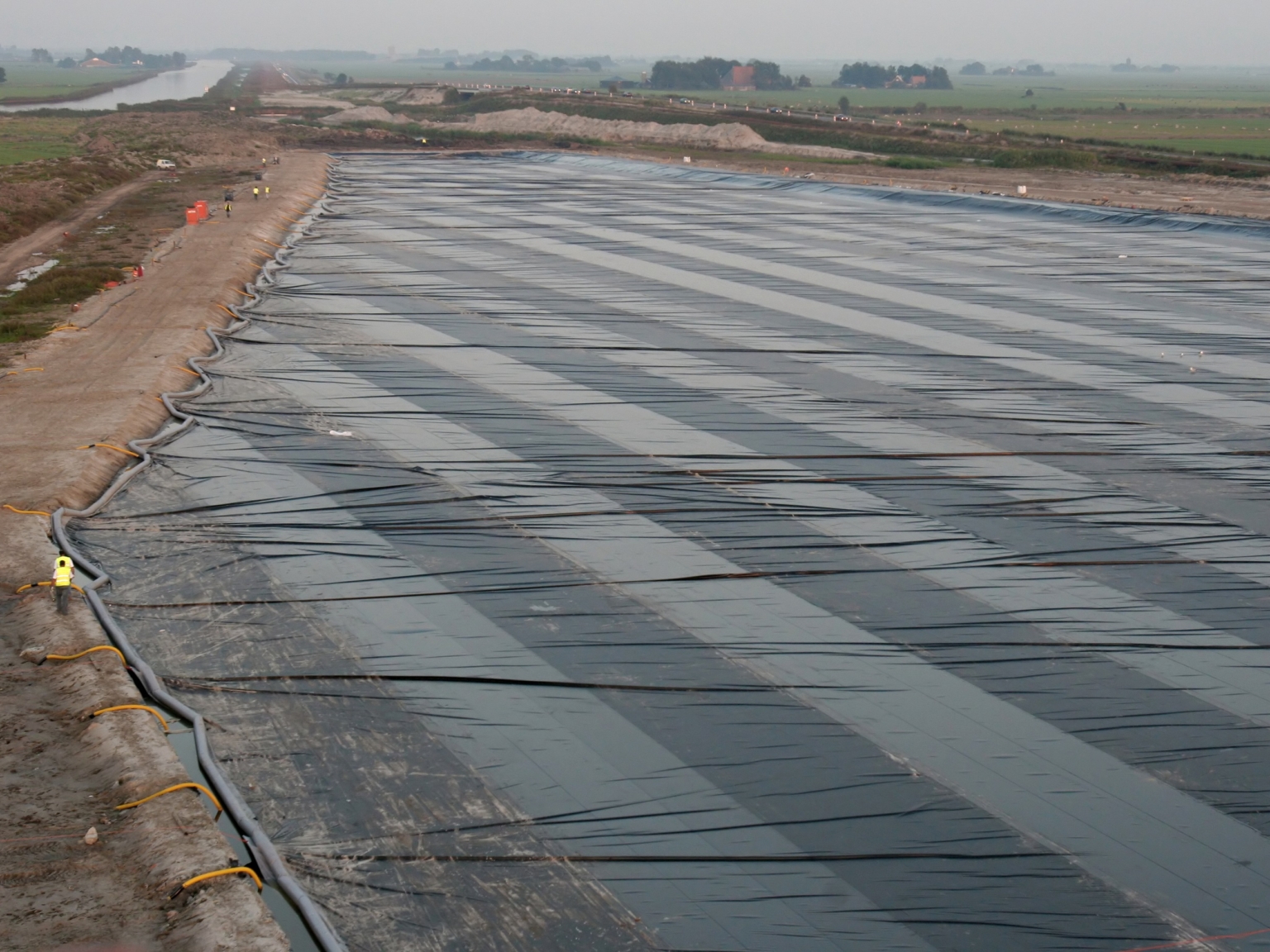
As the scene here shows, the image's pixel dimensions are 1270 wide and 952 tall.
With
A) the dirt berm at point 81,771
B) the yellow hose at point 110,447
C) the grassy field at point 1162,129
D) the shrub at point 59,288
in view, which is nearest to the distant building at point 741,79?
the grassy field at point 1162,129

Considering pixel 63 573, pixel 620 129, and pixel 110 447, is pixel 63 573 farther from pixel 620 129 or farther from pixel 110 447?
pixel 620 129

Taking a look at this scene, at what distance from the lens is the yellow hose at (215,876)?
630 cm

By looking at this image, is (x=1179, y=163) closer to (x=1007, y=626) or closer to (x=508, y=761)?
(x=1007, y=626)

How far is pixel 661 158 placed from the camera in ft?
167

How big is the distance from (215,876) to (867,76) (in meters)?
201

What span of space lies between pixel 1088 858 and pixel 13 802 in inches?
249

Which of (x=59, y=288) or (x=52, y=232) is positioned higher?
(x=52, y=232)

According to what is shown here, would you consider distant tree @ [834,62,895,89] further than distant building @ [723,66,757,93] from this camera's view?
Yes

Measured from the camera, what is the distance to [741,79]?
16900 cm

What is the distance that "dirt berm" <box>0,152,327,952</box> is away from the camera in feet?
19.9

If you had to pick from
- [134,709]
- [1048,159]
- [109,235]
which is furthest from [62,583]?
[1048,159]

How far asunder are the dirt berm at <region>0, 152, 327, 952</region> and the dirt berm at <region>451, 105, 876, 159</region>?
1871 inches

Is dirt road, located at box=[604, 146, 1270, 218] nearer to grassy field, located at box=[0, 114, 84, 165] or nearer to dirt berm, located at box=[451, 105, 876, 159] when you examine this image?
dirt berm, located at box=[451, 105, 876, 159]

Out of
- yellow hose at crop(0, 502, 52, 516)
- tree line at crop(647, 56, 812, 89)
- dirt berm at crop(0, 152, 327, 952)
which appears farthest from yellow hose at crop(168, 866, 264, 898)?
tree line at crop(647, 56, 812, 89)
